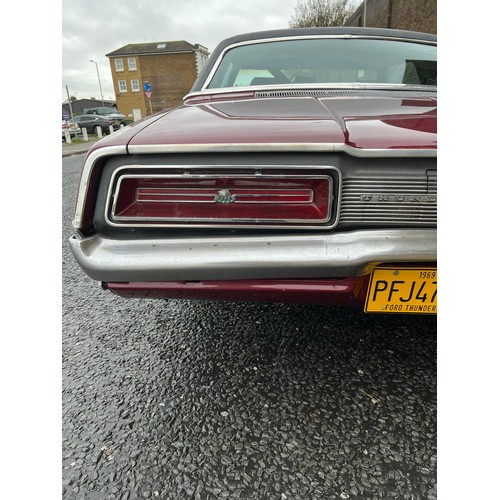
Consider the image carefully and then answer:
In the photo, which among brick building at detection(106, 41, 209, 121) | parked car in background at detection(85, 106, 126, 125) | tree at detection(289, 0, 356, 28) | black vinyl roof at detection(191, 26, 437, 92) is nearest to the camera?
black vinyl roof at detection(191, 26, 437, 92)

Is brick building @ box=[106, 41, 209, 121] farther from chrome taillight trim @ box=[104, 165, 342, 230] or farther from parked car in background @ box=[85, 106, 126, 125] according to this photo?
chrome taillight trim @ box=[104, 165, 342, 230]

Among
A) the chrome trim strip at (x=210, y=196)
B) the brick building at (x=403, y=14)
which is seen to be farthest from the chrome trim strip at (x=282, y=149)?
the brick building at (x=403, y=14)

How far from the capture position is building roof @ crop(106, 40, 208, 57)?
127ft

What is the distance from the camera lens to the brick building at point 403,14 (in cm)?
1063

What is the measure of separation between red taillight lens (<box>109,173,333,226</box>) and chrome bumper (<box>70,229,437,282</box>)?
71mm

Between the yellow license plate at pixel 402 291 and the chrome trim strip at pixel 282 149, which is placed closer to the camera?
the chrome trim strip at pixel 282 149

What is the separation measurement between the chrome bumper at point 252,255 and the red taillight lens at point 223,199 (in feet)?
0.23

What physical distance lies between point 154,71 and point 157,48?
7.92 feet

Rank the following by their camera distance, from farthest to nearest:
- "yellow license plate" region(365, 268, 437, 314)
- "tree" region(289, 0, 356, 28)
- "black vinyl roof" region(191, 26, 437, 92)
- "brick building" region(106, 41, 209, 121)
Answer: "brick building" region(106, 41, 209, 121)
"tree" region(289, 0, 356, 28)
"black vinyl roof" region(191, 26, 437, 92)
"yellow license plate" region(365, 268, 437, 314)

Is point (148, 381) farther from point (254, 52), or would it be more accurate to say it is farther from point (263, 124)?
point (254, 52)

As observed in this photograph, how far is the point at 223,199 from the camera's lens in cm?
121

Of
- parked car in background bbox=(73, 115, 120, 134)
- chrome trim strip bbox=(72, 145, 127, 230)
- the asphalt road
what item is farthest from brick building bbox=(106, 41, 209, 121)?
chrome trim strip bbox=(72, 145, 127, 230)

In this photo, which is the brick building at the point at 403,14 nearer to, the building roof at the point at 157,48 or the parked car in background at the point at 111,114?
the parked car in background at the point at 111,114

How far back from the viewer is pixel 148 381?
163cm
